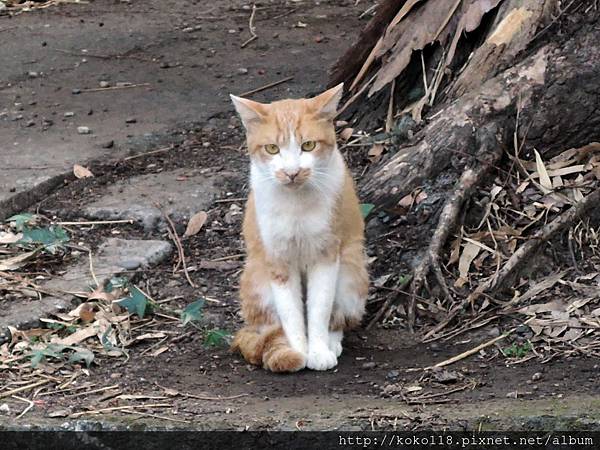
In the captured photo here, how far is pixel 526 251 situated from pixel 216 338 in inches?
54.3

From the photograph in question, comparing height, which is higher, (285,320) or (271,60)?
(285,320)

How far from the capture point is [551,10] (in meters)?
5.48

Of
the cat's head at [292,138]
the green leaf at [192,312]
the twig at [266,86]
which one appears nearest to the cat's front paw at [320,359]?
the green leaf at [192,312]

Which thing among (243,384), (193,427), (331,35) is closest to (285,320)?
(243,384)

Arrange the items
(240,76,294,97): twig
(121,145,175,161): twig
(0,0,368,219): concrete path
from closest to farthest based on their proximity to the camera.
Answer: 1. (121,145,175,161): twig
2. (0,0,368,219): concrete path
3. (240,76,294,97): twig

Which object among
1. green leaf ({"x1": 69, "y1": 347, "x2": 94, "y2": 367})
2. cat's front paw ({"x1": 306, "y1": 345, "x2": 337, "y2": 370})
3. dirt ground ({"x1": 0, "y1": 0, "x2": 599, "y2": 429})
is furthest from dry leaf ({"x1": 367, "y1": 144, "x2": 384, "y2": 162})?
green leaf ({"x1": 69, "y1": 347, "x2": 94, "y2": 367})

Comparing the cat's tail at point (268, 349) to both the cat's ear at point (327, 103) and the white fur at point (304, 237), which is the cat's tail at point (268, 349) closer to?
the white fur at point (304, 237)

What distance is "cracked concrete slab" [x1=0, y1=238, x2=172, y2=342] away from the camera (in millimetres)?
4887

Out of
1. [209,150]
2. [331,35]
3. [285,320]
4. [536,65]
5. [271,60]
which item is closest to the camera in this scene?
Answer: [285,320]

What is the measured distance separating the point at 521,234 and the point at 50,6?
20.4ft

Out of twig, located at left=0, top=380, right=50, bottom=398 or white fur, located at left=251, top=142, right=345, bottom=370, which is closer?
twig, located at left=0, top=380, right=50, bottom=398

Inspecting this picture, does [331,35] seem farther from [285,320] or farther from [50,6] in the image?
[285,320]

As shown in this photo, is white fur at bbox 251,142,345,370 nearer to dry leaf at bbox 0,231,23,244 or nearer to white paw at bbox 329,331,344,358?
white paw at bbox 329,331,344,358

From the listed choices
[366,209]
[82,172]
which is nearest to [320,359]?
[366,209]
